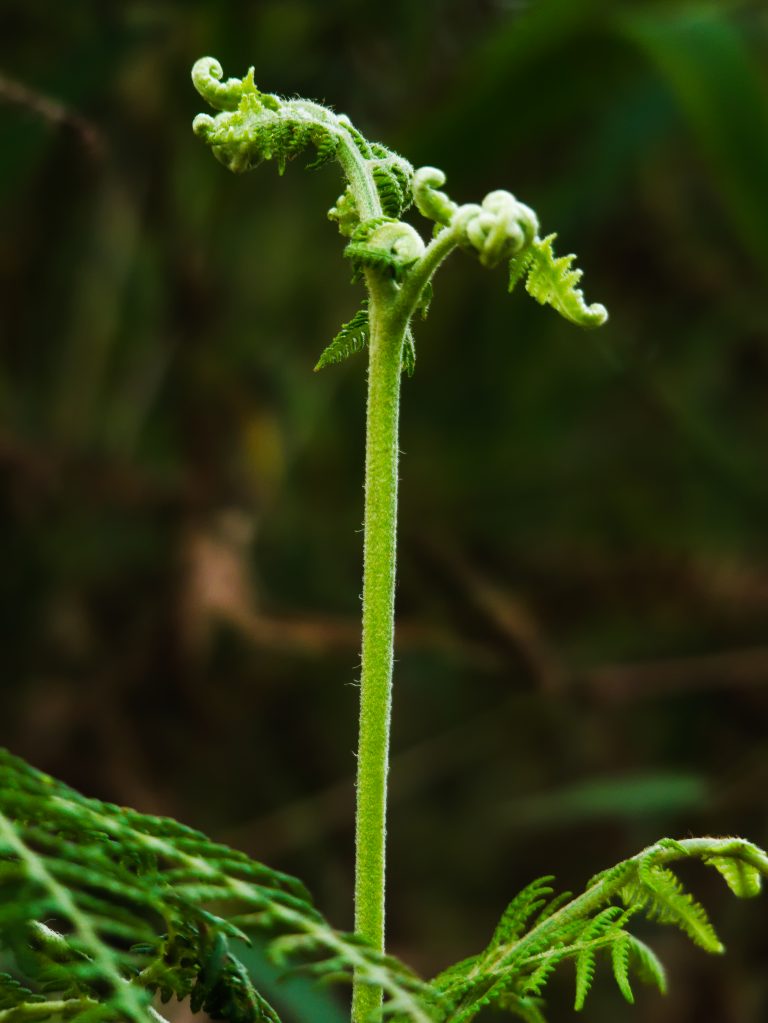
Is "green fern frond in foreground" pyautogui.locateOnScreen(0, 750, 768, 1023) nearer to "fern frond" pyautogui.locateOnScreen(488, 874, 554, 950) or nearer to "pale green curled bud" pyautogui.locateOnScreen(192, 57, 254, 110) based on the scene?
"fern frond" pyautogui.locateOnScreen(488, 874, 554, 950)

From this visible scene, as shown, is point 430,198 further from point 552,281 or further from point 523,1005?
point 523,1005

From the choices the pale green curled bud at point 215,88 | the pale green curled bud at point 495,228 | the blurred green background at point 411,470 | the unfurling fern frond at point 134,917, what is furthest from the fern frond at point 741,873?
the blurred green background at point 411,470

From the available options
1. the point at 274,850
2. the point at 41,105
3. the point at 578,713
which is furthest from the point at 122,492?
the point at 41,105

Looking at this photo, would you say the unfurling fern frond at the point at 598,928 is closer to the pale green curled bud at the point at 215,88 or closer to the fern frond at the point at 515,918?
the fern frond at the point at 515,918

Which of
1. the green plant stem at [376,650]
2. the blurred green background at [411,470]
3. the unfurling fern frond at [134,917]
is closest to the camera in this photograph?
the unfurling fern frond at [134,917]

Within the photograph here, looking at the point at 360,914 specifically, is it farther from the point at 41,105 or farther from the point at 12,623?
the point at 12,623

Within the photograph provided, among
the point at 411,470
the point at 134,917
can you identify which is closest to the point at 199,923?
the point at 134,917
